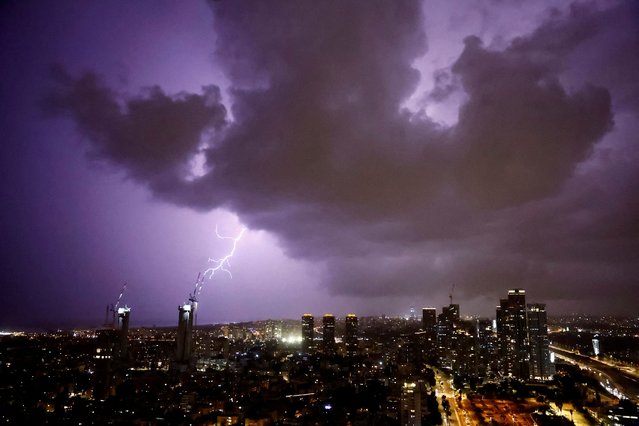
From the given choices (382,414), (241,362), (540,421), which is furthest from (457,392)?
(241,362)

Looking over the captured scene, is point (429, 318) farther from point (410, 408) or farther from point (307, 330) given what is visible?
point (410, 408)

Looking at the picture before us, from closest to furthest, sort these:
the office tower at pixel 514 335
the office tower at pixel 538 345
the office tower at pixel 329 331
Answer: the office tower at pixel 538 345
the office tower at pixel 514 335
the office tower at pixel 329 331

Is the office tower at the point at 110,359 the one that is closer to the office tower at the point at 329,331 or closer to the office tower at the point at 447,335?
the office tower at the point at 329,331

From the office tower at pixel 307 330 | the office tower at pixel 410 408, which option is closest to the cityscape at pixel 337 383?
the office tower at pixel 410 408

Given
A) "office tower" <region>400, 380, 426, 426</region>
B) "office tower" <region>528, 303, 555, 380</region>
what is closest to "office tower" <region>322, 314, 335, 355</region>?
"office tower" <region>528, 303, 555, 380</region>

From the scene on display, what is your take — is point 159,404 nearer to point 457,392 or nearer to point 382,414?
point 382,414

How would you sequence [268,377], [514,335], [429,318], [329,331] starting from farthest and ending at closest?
[429,318]
[329,331]
[514,335]
[268,377]

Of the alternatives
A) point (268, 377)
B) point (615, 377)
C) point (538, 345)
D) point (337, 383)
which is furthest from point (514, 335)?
point (268, 377)
